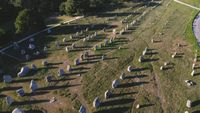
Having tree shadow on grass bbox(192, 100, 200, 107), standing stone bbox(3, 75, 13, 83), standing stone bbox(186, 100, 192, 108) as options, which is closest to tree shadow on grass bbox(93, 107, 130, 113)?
standing stone bbox(186, 100, 192, 108)

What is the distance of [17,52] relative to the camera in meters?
53.6

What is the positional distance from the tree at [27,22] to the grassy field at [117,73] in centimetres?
291

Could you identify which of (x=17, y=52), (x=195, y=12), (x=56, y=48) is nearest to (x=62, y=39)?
(x=56, y=48)

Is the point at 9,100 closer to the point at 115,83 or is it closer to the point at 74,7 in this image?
the point at 115,83

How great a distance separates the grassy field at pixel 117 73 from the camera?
135ft

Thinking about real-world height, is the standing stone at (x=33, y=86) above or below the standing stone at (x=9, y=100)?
above

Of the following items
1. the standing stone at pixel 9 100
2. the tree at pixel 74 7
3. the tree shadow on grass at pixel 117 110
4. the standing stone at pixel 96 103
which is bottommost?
→ the tree shadow on grass at pixel 117 110

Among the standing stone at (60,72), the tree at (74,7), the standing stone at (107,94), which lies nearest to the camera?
the standing stone at (107,94)

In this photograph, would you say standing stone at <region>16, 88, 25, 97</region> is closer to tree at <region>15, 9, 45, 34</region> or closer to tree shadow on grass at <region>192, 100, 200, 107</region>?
tree at <region>15, 9, 45, 34</region>

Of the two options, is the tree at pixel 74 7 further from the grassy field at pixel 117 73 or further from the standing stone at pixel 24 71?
the standing stone at pixel 24 71

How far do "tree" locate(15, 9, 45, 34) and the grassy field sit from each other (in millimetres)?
2911

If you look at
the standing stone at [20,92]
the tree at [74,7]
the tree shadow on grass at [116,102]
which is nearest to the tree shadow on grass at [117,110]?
the tree shadow on grass at [116,102]

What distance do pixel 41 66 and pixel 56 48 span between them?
6712mm

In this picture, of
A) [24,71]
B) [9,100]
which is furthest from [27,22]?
[9,100]
